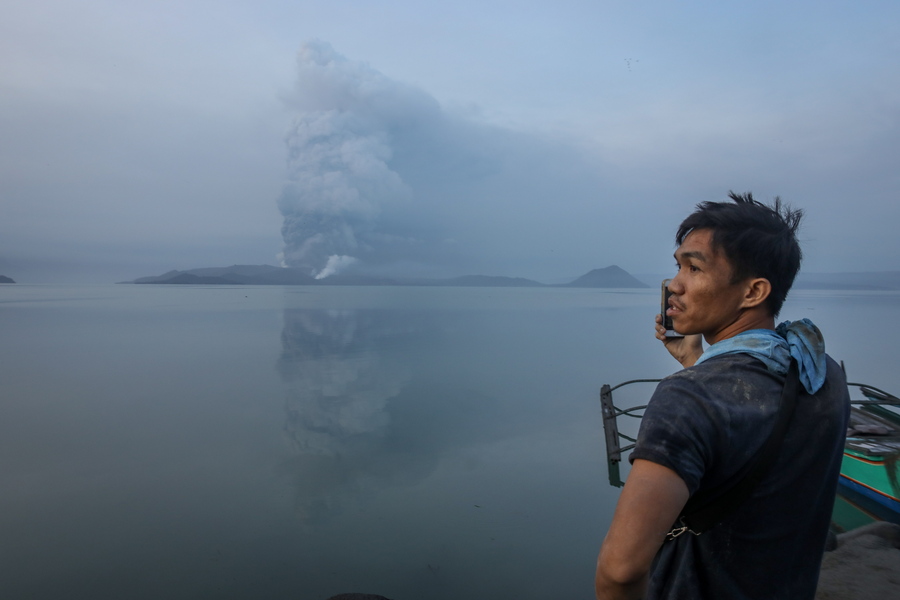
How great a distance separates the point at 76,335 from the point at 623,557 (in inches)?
1064

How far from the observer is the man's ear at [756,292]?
49.7 inches

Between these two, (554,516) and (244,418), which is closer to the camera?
(554,516)

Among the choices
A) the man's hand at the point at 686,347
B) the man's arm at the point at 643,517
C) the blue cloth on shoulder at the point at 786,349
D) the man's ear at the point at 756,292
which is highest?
the man's ear at the point at 756,292

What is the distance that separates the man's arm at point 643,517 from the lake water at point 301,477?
151 inches

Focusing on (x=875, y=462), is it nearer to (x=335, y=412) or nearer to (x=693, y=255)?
(x=693, y=255)

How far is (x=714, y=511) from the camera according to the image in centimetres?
110

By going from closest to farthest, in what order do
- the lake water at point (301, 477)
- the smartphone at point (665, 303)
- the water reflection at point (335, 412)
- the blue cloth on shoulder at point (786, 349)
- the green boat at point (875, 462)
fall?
the blue cloth on shoulder at point (786, 349) → the smartphone at point (665, 303) → the lake water at point (301, 477) → the green boat at point (875, 462) → the water reflection at point (335, 412)

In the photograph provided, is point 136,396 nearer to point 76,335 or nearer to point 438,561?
point 438,561

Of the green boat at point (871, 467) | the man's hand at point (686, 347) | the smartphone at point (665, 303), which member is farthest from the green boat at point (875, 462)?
the smartphone at point (665, 303)

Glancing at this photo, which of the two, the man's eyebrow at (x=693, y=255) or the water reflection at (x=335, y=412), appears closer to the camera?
the man's eyebrow at (x=693, y=255)

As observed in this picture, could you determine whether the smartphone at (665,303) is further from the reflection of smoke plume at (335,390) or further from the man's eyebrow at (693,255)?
the reflection of smoke plume at (335,390)

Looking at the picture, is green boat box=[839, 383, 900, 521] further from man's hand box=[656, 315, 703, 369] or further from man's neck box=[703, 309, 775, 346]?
man's neck box=[703, 309, 775, 346]

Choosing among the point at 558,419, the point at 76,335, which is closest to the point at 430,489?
the point at 558,419

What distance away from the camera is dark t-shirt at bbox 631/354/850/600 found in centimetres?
101
